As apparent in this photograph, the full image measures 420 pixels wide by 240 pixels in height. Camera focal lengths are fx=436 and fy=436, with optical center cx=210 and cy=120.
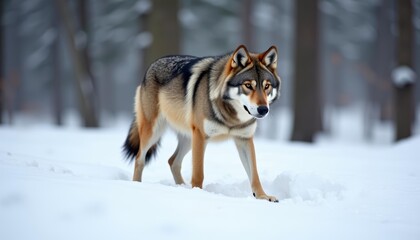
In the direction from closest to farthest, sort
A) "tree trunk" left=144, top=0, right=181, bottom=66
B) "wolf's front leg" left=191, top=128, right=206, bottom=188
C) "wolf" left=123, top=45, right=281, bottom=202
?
1. "wolf" left=123, top=45, right=281, bottom=202
2. "wolf's front leg" left=191, top=128, right=206, bottom=188
3. "tree trunk" left=144, top=0, right=181, bottom=66

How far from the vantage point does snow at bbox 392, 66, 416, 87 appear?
11477 mm

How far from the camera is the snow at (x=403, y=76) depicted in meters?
11.5

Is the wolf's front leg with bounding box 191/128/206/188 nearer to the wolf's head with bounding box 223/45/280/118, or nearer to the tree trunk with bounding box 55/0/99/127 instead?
Result: the wolf's head with bounding box 223/45/280/118

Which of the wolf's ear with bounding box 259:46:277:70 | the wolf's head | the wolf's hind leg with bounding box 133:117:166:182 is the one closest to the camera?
the wolf's head

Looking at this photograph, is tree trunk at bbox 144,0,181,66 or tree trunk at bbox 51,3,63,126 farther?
tree trunk at bbox 51,3,63,126

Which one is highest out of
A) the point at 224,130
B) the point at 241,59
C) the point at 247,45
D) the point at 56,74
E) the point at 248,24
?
the point at 248,24

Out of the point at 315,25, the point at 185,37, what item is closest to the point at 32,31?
the point at 185,37

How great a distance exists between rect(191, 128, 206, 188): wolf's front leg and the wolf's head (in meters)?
0.60

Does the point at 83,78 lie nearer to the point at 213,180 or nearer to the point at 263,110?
the point at 213,180

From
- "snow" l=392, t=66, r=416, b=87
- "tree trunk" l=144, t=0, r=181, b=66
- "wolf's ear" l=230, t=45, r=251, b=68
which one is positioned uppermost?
"tree trunk" l=144, t=0, r=181, b=66

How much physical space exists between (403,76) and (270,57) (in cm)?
772

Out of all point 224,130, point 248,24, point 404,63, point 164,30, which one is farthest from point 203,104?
point 248,24

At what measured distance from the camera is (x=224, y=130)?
5.22m

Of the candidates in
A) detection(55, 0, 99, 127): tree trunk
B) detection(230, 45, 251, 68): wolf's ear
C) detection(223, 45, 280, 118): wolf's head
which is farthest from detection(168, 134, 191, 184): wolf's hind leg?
detection(55, 0, 99, 127): tree trunk
